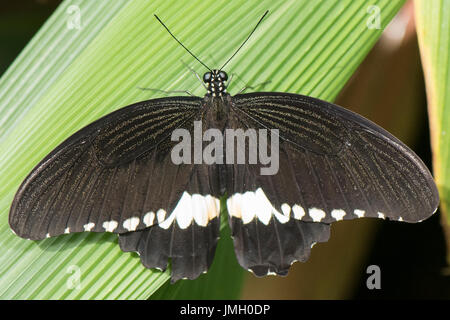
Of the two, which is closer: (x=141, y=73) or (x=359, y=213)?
(x=359, y=213)

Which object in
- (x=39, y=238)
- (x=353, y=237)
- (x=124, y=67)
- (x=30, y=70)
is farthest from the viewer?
(x=353, y=237)

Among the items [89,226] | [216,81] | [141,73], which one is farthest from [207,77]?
[89,226]

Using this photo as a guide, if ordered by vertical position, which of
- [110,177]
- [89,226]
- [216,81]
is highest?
[216,81]

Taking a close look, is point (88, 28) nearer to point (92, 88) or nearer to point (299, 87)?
point (92, 88)

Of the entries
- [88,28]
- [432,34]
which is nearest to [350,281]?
[432,34]

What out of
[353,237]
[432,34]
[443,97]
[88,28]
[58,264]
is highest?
[88,28]

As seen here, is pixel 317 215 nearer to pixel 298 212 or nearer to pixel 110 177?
pixel 298 212

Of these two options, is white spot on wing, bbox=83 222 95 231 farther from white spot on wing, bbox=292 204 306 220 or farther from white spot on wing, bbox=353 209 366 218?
white spot on wing, bbox=353 209 366 218

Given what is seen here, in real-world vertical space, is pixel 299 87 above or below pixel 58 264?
above
